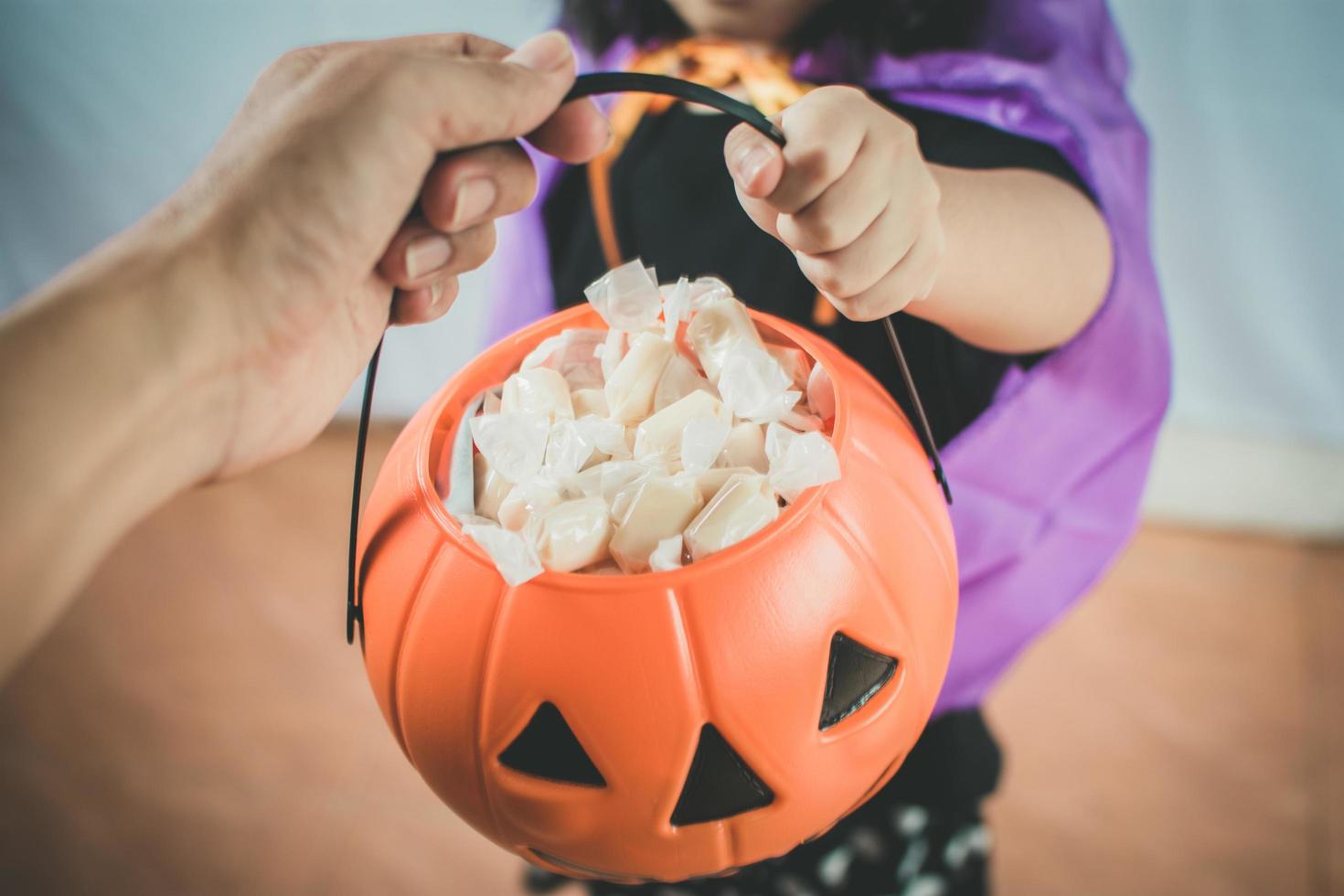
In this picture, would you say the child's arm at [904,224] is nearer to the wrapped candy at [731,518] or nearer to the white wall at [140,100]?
the wrapped candy at [731,518]

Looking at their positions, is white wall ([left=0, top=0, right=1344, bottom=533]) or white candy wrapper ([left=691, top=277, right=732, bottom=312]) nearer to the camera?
white candy wrapper ([left=691, top=277, right=732, bottom=312])

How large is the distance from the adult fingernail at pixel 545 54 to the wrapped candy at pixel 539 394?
16 cm

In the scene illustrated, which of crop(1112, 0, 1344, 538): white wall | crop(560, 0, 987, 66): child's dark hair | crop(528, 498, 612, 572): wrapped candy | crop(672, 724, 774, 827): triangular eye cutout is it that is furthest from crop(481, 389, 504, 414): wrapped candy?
crop(1112, 0, 1344, 538): white wall

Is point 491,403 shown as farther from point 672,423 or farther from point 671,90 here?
point 671,90

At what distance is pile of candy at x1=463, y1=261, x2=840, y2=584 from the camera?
17.4 inches

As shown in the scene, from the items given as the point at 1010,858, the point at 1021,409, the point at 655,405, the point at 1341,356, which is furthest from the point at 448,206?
the point at 1341,356

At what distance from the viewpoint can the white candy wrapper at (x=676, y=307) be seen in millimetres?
544

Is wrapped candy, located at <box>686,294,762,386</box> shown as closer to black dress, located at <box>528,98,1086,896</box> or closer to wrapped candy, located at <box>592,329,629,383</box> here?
wrapped candy, located at <box>592,329,629,383</box>

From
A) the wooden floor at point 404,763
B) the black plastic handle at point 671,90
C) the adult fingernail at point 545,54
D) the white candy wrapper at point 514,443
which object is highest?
the adult fingernail at point 545,54

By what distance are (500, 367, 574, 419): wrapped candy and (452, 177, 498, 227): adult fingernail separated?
0.09 metres

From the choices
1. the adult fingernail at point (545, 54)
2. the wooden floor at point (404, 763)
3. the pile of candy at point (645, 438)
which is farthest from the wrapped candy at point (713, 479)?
the wooden floor at point (404, 763)

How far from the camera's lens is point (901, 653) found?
48cm

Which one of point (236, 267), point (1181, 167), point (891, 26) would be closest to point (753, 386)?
point (236, 267)

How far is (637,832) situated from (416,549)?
7.3 inches
